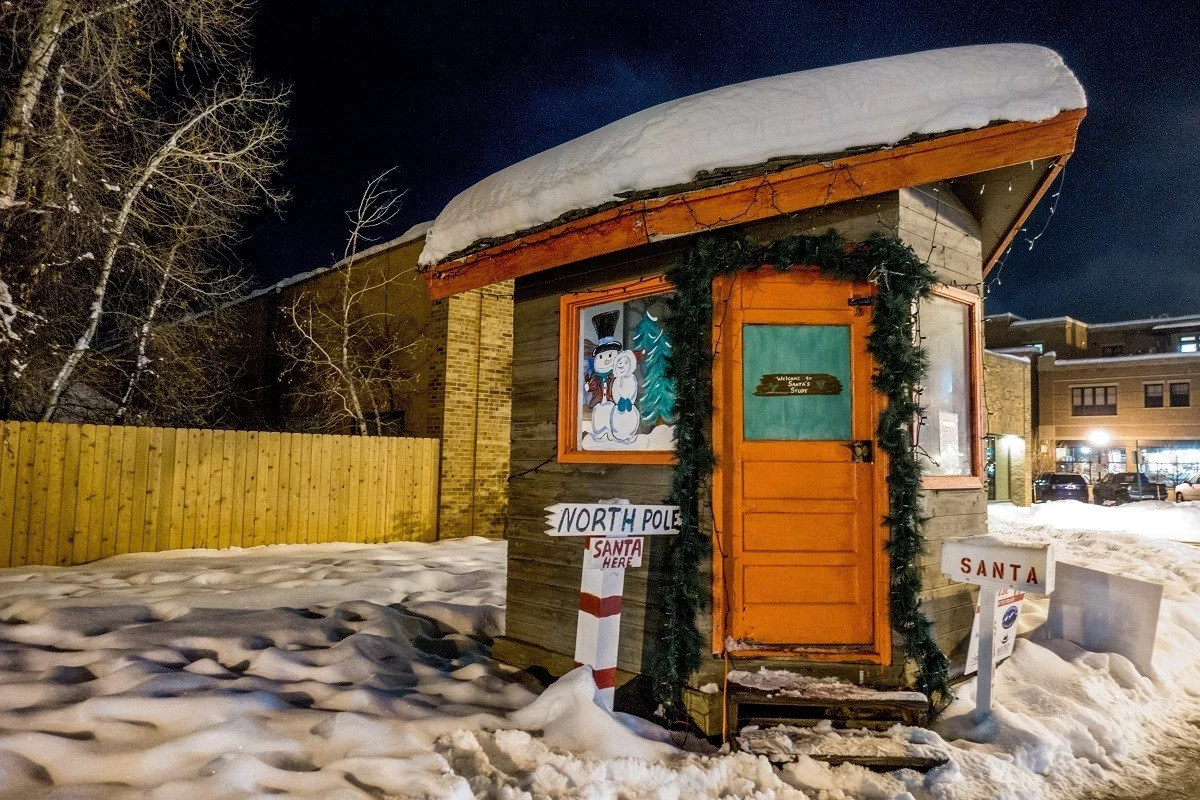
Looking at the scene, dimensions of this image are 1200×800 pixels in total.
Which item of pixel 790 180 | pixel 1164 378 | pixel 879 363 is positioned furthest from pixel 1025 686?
pixel 1164 378

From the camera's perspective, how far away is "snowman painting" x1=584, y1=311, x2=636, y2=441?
5234 mm

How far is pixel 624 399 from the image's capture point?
5152 mm

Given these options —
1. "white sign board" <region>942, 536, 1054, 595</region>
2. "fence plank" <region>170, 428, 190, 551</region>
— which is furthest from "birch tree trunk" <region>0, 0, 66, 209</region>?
"white sign board" <region>942, 536, 1054, 595</region>

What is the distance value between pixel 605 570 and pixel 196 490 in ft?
28.6

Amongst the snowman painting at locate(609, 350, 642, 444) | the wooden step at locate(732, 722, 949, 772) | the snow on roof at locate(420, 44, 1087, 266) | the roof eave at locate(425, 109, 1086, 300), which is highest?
the snow on roof at locate(420, 44, 1087, 266)

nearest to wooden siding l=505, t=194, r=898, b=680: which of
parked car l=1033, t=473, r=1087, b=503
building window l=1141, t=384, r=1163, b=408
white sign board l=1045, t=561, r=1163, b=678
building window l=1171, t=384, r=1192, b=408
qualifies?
white sign board l=1045, t=561, r=1163, b=678

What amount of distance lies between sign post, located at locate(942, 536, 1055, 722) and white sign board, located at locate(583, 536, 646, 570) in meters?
2.04

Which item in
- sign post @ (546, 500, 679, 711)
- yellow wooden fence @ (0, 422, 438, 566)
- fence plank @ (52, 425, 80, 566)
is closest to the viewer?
sign post @ (546, 500, 679, 711)

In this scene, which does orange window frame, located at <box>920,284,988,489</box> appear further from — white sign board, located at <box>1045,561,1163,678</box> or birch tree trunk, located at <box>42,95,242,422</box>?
birch tree trunk, located at <box>42,95,242,422</box>

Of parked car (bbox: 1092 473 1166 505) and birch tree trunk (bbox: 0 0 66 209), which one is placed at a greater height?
birch tree trunk (bbox: 0 0 66 209)

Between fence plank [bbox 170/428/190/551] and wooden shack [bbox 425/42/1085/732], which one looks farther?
fence plank [bbox 170/428/190/551]

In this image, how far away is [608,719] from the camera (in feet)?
12.7

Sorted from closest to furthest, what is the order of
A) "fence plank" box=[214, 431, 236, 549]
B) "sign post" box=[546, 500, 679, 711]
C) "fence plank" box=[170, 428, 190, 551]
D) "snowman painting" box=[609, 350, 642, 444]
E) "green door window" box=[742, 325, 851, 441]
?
"sign post" box=[546, 500, 679, 711] → "green door window" box=[742, 325, 851, 441] → "snowman painting" box=[609, 350, 642, 444] → "fence plank" box=[170, 428, 190, 551] → "fence plank" box=[214, 431, 236, 549]

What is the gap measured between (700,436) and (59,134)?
35.4 feet
